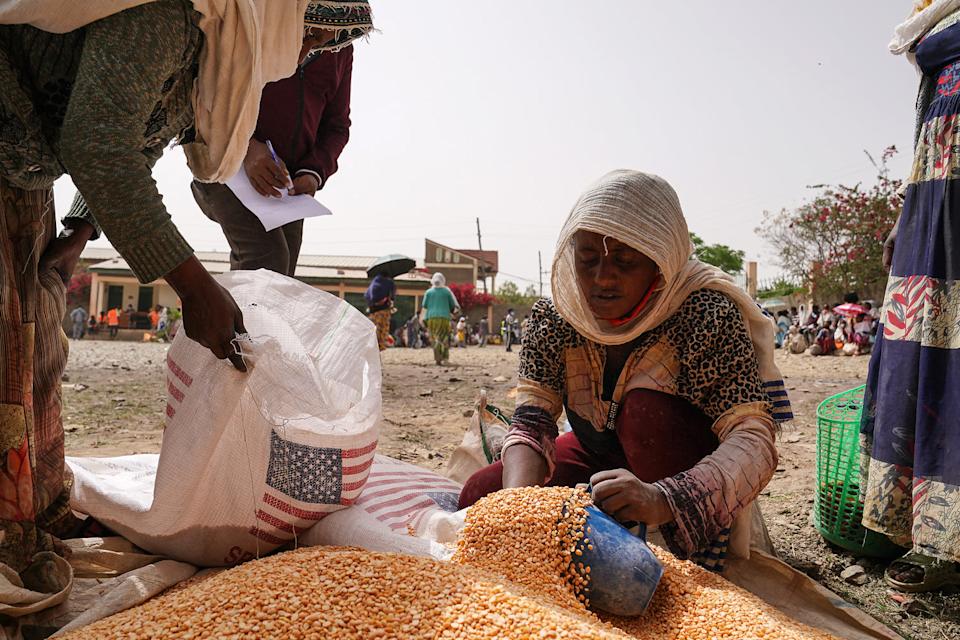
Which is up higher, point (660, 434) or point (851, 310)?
point (851, 310)

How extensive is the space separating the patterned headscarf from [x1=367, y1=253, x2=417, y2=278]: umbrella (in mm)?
6778

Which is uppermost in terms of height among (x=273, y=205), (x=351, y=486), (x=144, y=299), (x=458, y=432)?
(x=273, y=205)

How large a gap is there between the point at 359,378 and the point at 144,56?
3.26 ft

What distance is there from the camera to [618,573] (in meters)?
1.52

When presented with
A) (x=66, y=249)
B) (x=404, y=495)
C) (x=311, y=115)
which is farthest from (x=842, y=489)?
(x=66, y=249)

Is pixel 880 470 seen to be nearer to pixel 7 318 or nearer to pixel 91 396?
pixel 7 318

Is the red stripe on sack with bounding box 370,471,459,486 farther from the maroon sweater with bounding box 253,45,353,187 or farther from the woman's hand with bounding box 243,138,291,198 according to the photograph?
the maroon sweater with bounding box 253,45,353,187

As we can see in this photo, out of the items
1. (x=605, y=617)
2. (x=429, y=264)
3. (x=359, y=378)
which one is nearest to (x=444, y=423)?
(x=359, y=378)

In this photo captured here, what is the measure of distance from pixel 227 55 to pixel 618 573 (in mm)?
1409

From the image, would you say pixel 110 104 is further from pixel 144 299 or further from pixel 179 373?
pixel 144 299

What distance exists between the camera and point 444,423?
4672mm

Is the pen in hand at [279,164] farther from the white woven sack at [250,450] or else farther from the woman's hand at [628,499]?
the woman's hand at [628,499]

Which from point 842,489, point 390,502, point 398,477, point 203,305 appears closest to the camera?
point 203,305

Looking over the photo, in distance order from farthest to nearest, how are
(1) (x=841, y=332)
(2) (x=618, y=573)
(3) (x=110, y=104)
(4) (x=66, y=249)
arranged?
(1) (x=841, y=332)
(4) (x=66, y=249)
(2) (x=618, y=573)
(3) (x=110, y=104)
